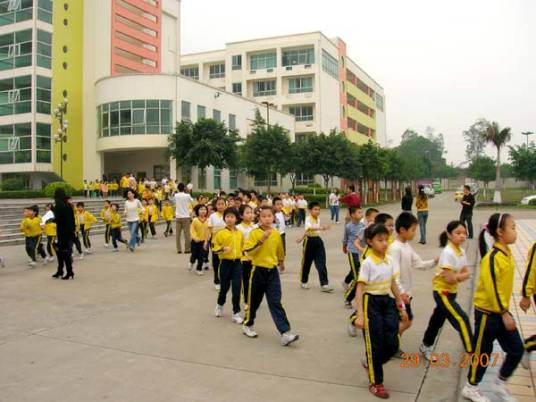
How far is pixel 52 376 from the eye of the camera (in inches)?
167

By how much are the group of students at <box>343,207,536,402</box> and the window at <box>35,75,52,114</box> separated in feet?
118

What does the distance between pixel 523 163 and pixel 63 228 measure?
121 feet

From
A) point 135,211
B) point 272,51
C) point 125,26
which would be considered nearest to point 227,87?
point 272,51

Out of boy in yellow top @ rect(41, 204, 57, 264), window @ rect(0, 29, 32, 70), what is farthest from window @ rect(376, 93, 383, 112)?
boy in yellow top @ rect(41, 204, 57, 264)

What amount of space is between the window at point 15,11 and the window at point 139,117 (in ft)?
29.8

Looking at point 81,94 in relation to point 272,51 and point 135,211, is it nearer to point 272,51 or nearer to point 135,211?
point 272,51

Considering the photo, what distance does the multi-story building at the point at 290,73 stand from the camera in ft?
168

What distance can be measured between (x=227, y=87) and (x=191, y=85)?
1830 cm

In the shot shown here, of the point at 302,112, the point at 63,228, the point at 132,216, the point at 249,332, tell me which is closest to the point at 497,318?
the point at 249,332

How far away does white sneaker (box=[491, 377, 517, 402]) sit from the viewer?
11.7 ft

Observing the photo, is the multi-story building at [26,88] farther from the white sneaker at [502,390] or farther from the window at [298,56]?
the white sneaker at [502,390]

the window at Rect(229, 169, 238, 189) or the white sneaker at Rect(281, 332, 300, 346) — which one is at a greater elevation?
the window at Rect(229, 169, 238, 189)

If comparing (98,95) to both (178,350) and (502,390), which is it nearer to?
(178,350)

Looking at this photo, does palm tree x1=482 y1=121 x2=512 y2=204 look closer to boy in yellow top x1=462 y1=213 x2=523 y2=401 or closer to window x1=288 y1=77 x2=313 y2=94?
window x1=288 y1=77 x2=313 y2=94
